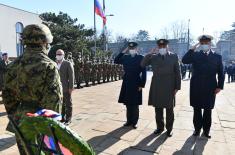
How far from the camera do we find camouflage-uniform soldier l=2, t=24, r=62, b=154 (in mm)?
2523

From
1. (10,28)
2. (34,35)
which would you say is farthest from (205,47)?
(10,28)

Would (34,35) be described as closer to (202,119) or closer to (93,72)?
(202,119)

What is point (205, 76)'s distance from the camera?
17.0 ft

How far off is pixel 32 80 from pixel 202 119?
375 centimetres

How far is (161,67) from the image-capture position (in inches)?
212

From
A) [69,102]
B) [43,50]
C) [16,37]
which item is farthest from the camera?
[16,37]

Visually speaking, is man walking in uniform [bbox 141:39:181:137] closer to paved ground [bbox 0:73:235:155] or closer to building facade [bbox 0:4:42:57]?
paved ground [bbox 0:73:235:155]

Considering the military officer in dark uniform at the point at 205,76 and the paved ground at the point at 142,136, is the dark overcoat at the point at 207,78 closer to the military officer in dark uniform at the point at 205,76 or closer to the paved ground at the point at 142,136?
the military officer in dark uniform at the point at 205,76

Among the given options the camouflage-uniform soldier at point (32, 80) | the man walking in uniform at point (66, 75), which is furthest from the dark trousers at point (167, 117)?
the camouflage-uniform soldier at point (32, 80)

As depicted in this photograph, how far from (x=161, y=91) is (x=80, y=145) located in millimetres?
3967

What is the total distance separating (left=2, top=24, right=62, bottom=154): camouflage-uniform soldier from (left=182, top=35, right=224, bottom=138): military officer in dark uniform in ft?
10.7

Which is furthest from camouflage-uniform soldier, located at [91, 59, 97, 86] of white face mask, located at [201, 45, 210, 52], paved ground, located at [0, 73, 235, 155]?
white face mask, located at [201, 45, 210, 52]

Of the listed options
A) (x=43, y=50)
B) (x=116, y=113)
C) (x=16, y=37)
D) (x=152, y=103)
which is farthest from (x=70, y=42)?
(x=43, y=50)

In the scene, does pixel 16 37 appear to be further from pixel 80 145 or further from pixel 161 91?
pixel 80 145
